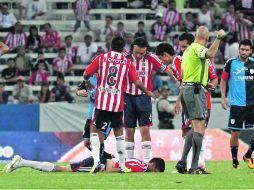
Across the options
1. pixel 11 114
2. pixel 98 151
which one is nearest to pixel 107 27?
pixel 11 114

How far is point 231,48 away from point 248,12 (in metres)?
2.45

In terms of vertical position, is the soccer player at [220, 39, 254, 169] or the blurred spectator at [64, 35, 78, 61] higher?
the soccer player at [220, 39, 254, 169]

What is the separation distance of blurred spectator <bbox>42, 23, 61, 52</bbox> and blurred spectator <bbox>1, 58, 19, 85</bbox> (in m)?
1.97

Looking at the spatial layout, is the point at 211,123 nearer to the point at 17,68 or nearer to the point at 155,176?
the point at 17,68

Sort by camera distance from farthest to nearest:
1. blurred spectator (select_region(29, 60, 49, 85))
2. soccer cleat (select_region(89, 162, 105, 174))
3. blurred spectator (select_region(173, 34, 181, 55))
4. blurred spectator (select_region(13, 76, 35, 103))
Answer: blurred spectator (select_region(173, 34, 181, 55)), blurred spectator (select_region(29, 60, 49, 85)), blurred spectator (select_region(13, 76, 35, 103)), soccer cleat (select_region(89, 162, 105, 174))

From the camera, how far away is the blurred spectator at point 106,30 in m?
31.8

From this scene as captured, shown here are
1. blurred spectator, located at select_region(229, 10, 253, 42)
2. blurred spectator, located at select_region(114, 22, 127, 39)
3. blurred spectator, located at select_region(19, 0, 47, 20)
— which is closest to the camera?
blurred spectator, located at select_region(114, 22, 127, 39)

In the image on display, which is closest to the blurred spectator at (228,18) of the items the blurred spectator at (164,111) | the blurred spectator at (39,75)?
the blurred spectator at (39,75)

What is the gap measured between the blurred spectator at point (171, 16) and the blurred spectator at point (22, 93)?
222 inches

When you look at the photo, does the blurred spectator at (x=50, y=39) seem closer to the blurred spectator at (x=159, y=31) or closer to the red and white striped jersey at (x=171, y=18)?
the blurred spectator at (x=159, y=31)

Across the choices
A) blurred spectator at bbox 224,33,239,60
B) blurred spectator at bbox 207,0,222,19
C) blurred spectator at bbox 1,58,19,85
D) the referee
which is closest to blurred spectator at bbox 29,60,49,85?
blurred spectator at bbox 1,58,19,85

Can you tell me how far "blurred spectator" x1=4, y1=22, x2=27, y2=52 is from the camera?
31.4 meters

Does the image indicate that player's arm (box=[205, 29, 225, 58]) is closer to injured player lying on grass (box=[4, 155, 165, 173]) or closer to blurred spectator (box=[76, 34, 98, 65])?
injured player lying on grass (box=[4, 155, 165, 173])

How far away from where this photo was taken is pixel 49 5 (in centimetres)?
3359
